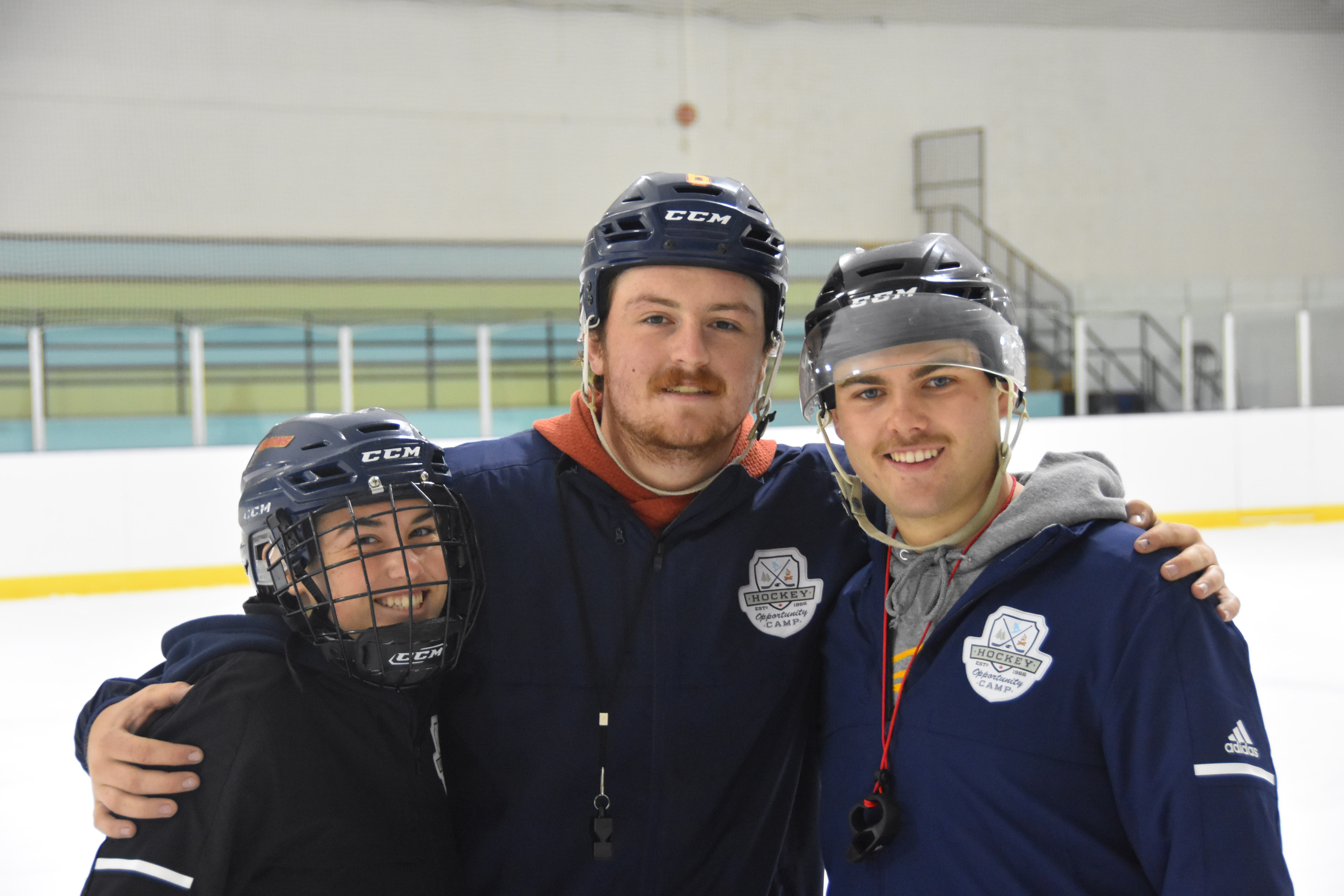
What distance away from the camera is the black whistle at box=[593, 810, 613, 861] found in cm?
150

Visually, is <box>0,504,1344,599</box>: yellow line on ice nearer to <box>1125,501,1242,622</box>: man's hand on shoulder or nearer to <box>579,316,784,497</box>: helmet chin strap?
<box>579,316,784,497</box>: helmet chin strap

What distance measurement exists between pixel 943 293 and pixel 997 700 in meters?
0.51

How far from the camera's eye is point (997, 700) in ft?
4.06

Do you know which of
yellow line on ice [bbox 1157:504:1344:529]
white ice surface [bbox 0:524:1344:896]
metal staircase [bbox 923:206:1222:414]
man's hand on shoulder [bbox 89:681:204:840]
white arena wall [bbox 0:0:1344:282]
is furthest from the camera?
white arena wall [bbox 0:0:1344:282]

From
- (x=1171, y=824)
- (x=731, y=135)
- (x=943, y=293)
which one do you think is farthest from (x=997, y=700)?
(x=731, y=135)

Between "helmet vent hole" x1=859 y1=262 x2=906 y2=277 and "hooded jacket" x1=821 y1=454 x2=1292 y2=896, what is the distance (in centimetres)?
32

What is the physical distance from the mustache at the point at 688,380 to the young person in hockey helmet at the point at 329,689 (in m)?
0.35

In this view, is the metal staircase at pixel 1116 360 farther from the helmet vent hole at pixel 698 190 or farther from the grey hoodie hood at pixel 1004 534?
the grey hoodie hood at pixel 1004 534

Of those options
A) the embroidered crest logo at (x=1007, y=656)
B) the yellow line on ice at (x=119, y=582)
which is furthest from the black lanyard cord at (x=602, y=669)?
the yellow line on ice at (x=119, y=582)

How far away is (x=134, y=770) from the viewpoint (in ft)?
3.93

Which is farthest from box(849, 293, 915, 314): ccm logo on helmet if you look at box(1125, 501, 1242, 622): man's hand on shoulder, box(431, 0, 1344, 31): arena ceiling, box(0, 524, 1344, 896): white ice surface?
box(431, 0, 1344, 31): arena ceiling

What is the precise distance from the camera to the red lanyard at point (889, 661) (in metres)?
1.32

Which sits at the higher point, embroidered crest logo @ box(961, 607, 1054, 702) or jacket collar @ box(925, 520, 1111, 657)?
jacket collar @ box(925, 520, 1111, 657)

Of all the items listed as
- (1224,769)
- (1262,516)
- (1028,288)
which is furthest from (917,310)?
(1028,288)
